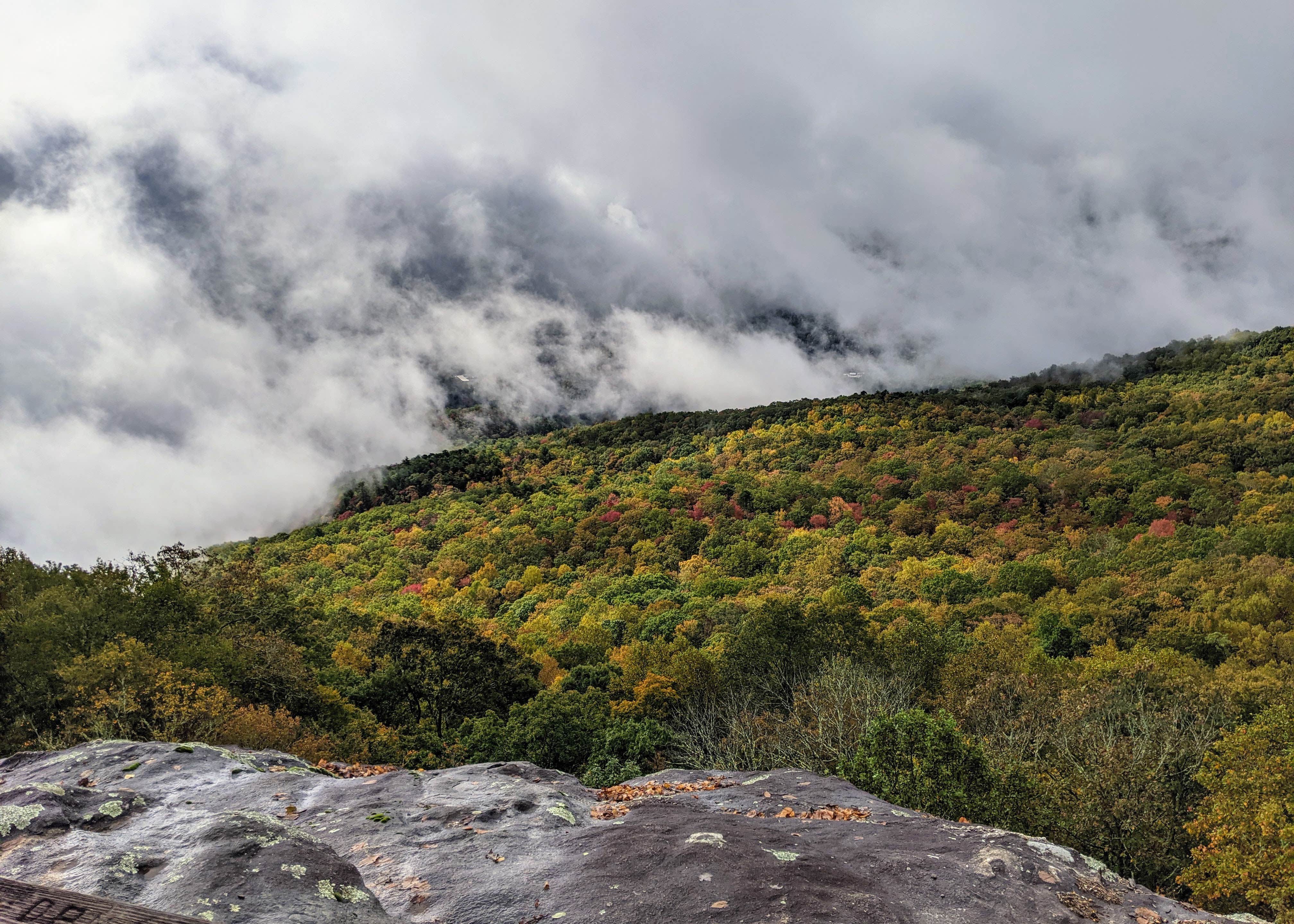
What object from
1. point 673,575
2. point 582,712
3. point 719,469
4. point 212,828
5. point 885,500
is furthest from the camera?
point 719,469

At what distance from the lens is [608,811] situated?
567 inches

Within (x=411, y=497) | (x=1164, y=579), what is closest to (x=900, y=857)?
(x=1164, y=579)

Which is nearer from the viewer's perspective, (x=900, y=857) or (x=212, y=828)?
(x=212, y=828)

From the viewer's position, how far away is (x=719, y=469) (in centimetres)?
14675

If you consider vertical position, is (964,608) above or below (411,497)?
below

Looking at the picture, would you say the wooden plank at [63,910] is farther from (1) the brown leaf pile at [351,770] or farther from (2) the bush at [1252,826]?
(2) the bush at [1252,826]

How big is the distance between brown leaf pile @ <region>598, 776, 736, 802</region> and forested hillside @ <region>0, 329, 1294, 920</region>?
15.4 feet

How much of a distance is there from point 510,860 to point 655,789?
24.8ft

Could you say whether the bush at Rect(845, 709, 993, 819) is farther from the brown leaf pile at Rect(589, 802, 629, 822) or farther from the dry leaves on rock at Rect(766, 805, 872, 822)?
the brown leaf pile at Rect(589, 802, 629, 822)

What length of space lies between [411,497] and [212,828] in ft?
533

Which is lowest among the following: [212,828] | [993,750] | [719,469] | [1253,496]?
[993,750]

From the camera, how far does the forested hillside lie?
21.2 m

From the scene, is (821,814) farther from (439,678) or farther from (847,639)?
(439,678)

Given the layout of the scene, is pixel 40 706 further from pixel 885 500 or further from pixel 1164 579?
pixel 885 500
